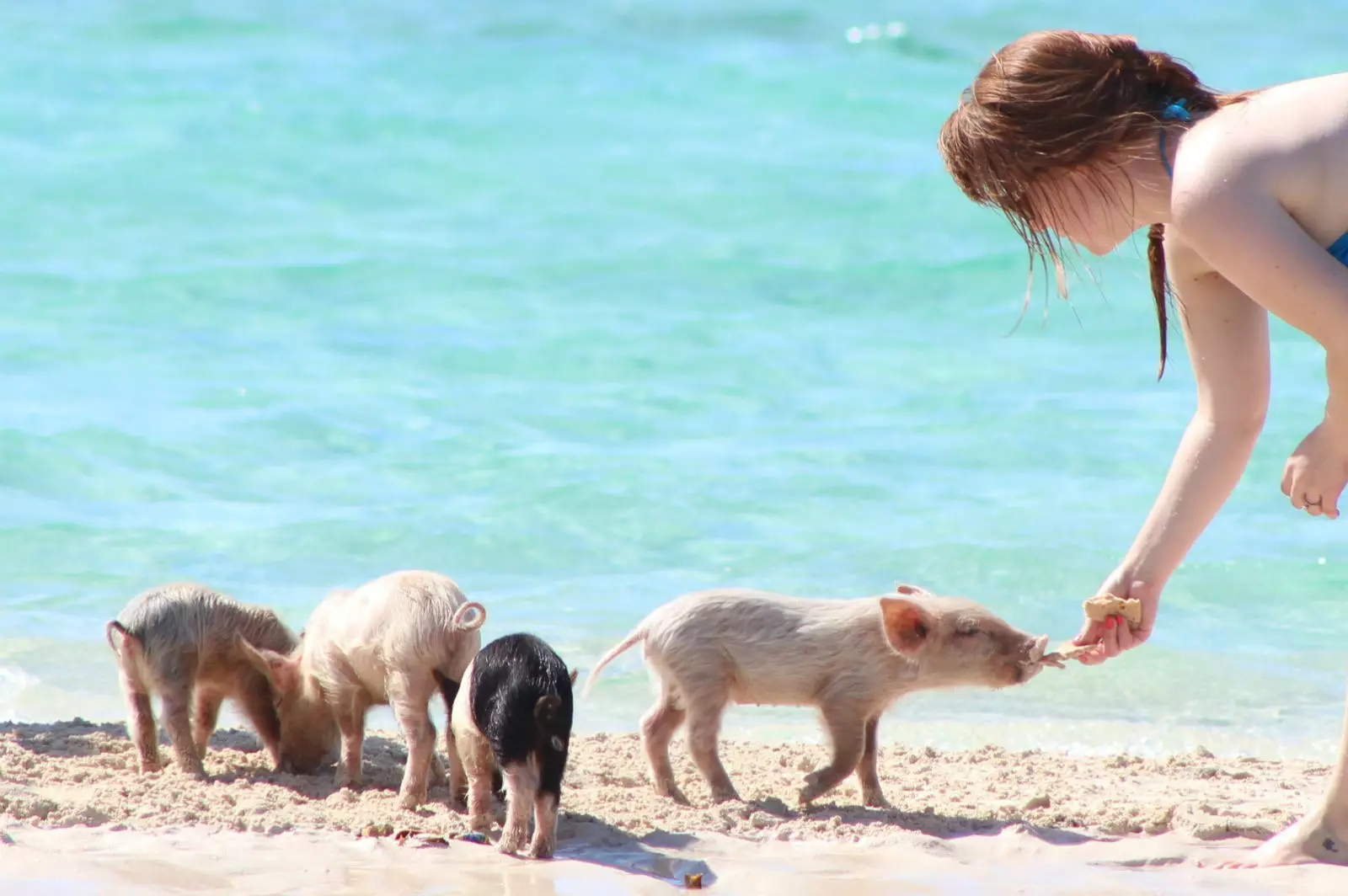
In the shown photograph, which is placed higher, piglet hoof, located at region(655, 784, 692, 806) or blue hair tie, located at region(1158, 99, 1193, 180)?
blue hair tie, located at region(1158, 99, 1193, 180)

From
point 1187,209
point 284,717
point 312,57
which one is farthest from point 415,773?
point 312,57

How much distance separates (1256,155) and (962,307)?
1169 cm

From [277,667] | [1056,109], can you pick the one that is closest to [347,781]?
[277,667]

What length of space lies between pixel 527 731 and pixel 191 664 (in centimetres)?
171

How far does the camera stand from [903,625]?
5.42 meters

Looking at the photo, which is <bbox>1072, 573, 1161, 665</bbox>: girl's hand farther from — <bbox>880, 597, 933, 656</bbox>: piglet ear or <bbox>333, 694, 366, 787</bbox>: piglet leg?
<bbox>333, 694, 366, 787</bbox>: piglet leg

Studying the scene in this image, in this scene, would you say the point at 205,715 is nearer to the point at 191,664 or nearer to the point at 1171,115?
the point at 191,664

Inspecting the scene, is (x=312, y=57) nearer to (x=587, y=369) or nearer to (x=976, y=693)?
(x=587, y=369)

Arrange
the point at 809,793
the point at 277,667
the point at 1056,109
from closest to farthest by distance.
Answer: the point at 1056,109, the point at 809,793, the point at 277,667

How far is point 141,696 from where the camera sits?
5.69 m

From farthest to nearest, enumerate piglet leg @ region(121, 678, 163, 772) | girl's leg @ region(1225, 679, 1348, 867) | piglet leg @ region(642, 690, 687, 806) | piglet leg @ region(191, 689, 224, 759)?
piglet leg @ region(191, 689, 224, 759) < piglet leg @ region(121, 678, 163, 772) < piglet leg @ region(642, 690, 687, 806) < girl's leg @ region(1225, 679, 1348, 867)

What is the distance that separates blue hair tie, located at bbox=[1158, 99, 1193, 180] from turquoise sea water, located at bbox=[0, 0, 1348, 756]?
250 centimetres

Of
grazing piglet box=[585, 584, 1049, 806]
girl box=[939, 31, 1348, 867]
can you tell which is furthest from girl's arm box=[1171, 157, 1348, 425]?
grazing piglet box=[585, 584, 1049, 806]

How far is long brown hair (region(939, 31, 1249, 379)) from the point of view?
3.58m
